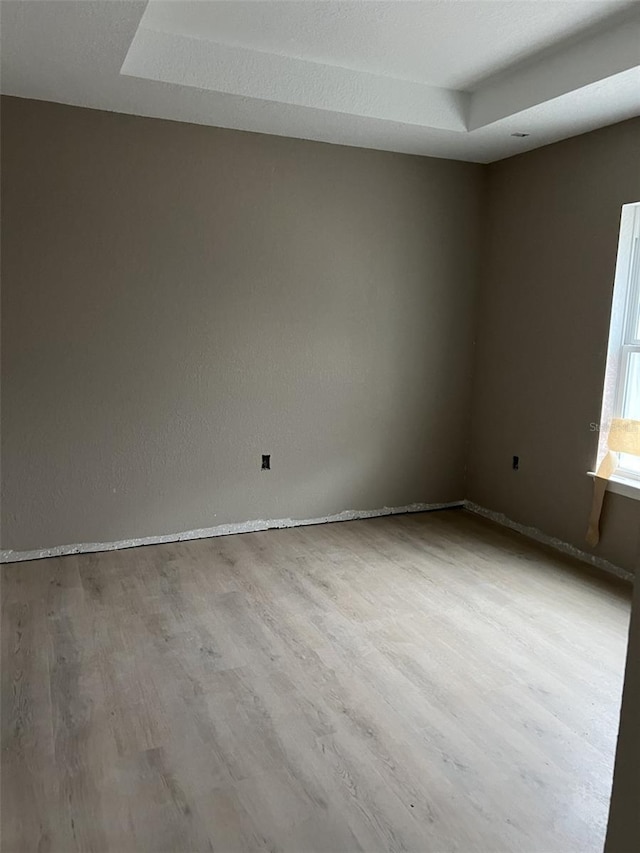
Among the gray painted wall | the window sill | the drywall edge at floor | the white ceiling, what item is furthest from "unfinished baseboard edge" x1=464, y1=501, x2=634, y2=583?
the gray painted wall

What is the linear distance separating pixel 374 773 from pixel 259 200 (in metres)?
3.15

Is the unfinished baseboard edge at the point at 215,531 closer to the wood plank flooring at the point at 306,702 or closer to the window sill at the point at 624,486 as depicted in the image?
the wood plank flooring at the point at 306,702

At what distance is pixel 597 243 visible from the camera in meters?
3.86

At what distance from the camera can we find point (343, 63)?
345 centimetres

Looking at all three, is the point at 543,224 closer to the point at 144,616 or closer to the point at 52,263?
the point at 52,263

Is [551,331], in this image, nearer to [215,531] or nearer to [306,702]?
[215,531]

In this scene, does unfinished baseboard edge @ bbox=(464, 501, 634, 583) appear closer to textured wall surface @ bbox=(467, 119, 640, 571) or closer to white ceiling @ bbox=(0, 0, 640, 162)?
textured wall surface @ bbox=(467, 119, 640, 571)

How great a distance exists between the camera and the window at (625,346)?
376cm

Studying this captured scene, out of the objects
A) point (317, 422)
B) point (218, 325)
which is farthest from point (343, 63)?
point (317, 422)

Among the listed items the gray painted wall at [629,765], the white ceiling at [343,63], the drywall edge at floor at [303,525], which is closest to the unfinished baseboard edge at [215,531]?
the drywall edge at floor at [303,525]

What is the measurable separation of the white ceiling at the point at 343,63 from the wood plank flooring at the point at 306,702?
240 centimetres

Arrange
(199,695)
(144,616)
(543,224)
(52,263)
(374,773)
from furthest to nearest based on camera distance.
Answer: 1. (543,224)
2. (52,263)
3. (144,616)
4. (199,695)
5. (374,773)

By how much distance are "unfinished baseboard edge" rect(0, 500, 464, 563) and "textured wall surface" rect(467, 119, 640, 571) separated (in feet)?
1.90

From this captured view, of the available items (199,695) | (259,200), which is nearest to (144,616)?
(199,695)
